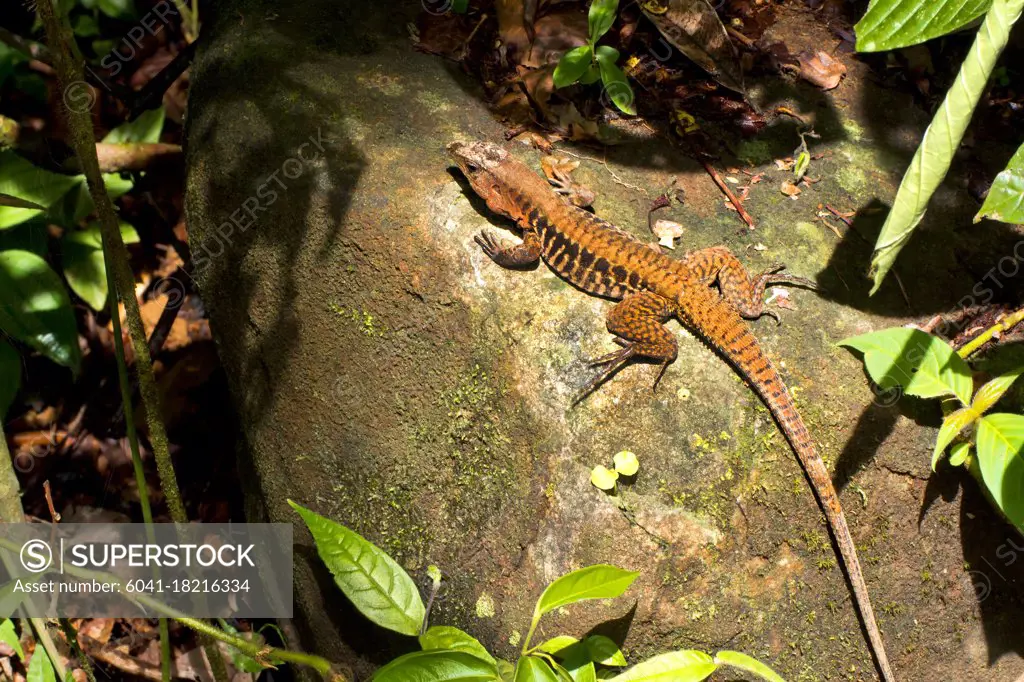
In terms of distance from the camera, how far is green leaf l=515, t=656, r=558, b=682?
292 cm

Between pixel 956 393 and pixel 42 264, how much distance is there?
522 cm

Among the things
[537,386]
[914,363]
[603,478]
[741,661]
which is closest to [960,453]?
[914,363]

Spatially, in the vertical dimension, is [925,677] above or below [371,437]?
below

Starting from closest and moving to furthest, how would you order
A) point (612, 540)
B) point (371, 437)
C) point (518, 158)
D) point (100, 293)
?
point (612, 540) < point (371, 437) < point (518, 158) < point (100, 293)

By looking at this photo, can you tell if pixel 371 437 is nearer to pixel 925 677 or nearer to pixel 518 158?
pixel 518 158

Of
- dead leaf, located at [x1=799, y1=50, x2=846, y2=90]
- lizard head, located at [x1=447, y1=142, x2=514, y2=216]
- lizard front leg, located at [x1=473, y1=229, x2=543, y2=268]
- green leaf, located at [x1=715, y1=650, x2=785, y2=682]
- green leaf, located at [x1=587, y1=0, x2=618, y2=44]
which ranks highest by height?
green leaf, located at [x1=587, y1=0, x2=618, y2=44]

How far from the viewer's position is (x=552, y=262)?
4.67 meters

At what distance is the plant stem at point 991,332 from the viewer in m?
4.21

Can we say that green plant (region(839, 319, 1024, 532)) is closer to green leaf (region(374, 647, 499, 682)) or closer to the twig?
the twig

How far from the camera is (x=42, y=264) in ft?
15.7

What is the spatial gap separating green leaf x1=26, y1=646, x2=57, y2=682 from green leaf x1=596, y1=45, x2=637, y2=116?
425cm

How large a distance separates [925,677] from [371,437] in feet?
10.6

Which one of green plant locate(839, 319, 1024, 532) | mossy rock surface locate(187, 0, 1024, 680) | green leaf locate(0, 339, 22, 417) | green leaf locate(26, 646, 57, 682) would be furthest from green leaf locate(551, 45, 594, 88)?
green leaf locate(26, 646, 57, 682)

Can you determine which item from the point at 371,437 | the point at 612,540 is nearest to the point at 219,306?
the point at 371,437
